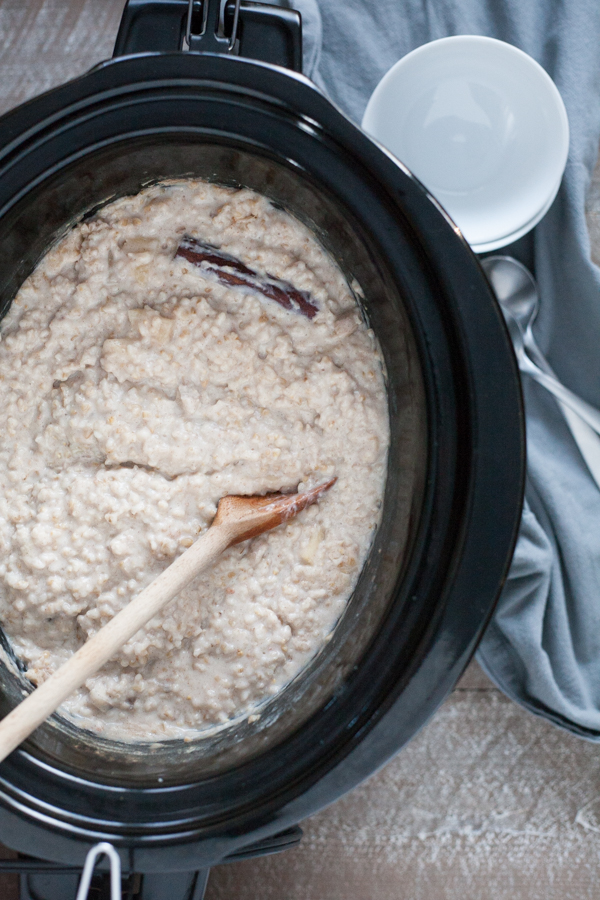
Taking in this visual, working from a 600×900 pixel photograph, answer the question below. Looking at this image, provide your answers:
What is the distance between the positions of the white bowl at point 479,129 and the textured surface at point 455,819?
0.17 metres

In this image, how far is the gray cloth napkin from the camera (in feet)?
3.60

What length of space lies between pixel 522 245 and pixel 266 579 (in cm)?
71

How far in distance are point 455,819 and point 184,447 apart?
0.79 meters

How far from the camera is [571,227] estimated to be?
1.11 metres

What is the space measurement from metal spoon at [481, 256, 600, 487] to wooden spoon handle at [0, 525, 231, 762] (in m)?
0.60

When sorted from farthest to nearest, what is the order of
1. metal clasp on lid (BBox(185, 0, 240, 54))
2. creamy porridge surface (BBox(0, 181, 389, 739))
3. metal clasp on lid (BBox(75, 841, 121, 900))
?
creamy porridge surface (BBox(0, 181, 389, 739)) → metal clasp on lid (BBox(185, 0, 240, 54)) → metal clasp on lid (BBox(75, 841, 121, 900))

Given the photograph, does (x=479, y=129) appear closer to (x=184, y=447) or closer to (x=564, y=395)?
(x=564, y=395)

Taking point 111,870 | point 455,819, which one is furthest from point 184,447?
point 455,819

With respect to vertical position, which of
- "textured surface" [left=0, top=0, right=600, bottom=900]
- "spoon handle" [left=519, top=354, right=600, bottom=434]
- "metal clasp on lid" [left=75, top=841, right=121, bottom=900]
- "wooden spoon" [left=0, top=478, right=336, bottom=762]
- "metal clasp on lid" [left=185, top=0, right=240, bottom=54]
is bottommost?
"textured surface" [left=0, top=0, right=600, bottom=900]

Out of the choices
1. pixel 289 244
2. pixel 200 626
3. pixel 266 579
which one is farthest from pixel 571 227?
pixel 200 626

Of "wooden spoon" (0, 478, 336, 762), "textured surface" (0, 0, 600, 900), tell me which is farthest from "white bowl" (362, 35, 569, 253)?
"wooden spoon" (0, 478, 336, 762)

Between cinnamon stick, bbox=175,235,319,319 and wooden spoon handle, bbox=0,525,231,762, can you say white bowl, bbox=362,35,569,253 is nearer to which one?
cinnamon stick, bbox=175,235,319,319

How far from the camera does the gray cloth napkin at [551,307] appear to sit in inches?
43.2

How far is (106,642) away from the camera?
2.54 feet
